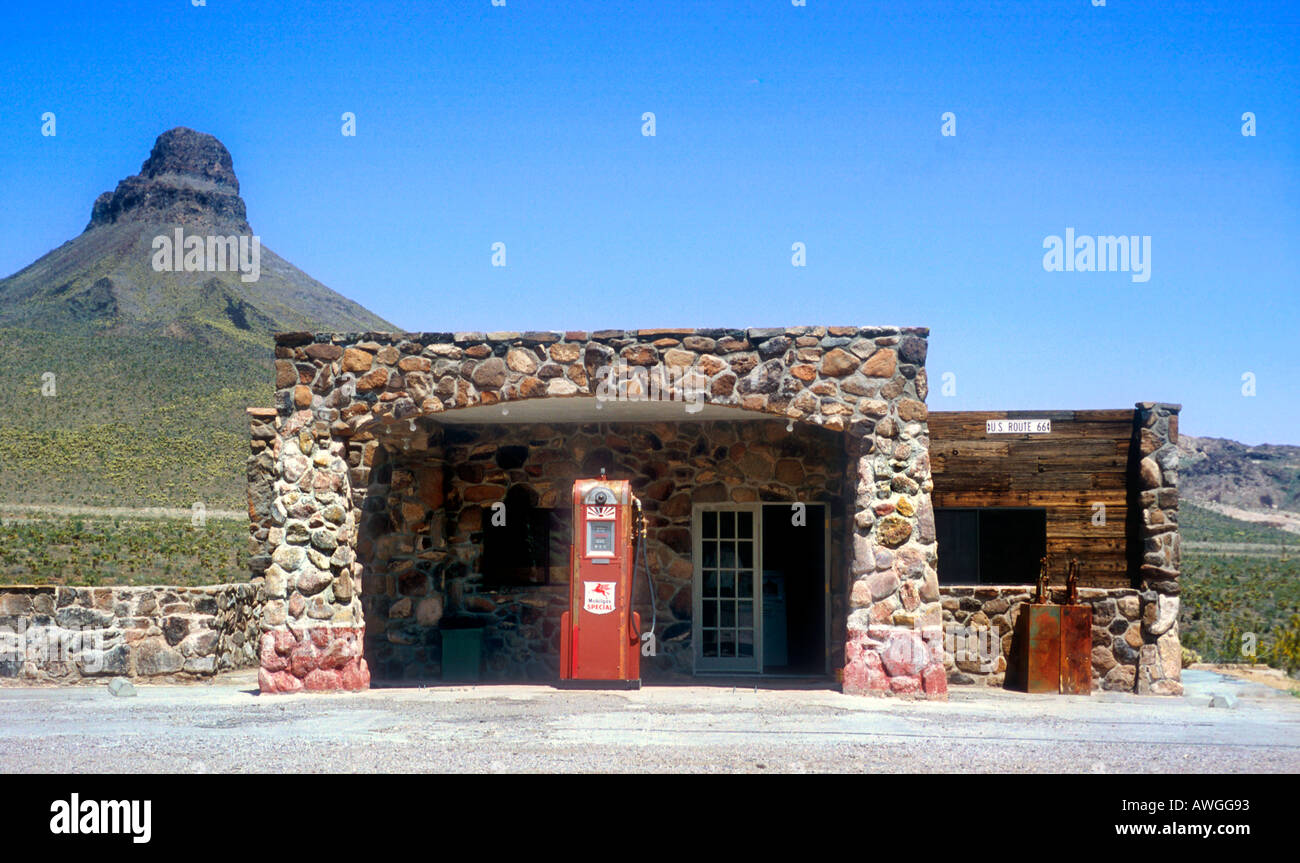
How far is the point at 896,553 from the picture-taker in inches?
430

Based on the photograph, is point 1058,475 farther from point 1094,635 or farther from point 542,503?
point 542,503

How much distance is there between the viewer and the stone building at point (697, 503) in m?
11.1

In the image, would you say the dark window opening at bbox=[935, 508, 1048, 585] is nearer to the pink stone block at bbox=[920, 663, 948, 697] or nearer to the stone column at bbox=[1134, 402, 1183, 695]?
the stone column at bbox=[1134, 402, 1183, 695]

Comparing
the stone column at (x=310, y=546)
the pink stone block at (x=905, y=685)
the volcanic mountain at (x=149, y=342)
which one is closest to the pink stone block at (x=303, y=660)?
the stone column at (x=310, y=546)

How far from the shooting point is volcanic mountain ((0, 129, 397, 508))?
143 ft

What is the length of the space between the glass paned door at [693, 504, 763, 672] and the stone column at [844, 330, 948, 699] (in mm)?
2554

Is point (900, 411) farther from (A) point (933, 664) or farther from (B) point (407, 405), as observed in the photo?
(B) point (407, 405)

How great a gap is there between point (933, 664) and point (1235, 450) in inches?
2464

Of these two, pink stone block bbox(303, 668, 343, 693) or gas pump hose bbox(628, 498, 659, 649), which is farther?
gas pump hose bbox(628, 498, 659, 649)

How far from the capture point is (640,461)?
1356 centimetres

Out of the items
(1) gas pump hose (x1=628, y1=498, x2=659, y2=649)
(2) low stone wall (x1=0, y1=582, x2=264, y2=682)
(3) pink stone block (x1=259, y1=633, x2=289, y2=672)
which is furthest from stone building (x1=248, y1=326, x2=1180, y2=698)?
(2) low stone wall (x1=0, y1=582, x2=264, y2=682)

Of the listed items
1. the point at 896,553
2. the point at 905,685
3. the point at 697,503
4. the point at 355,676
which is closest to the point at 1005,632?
the point at 905,685

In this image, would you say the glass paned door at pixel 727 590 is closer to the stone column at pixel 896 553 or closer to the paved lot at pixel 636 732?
the paved lot at pixel 636 732
